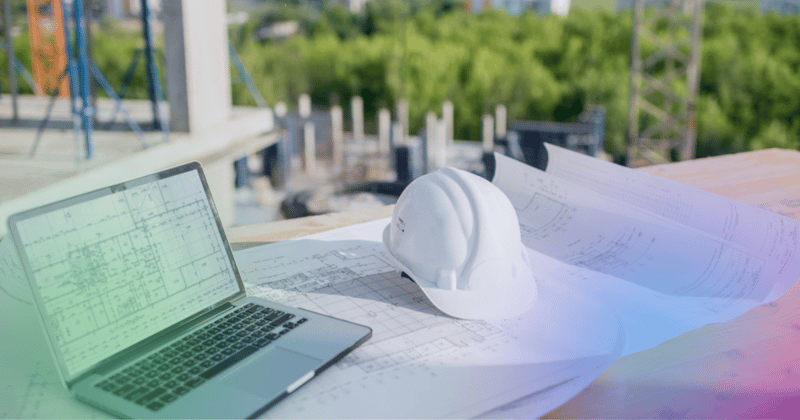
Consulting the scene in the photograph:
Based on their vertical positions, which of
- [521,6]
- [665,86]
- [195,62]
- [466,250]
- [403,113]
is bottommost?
[403,113]

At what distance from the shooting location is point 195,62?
251 inches

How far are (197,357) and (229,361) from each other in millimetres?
35

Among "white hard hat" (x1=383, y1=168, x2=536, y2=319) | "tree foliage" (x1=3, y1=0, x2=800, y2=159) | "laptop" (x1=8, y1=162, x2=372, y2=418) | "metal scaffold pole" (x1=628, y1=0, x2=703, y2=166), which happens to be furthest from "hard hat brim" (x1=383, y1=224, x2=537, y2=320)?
"tree foliage" (x1=3, y1=0, x2=800, y2=159)

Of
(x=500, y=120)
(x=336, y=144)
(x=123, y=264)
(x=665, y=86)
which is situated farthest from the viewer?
(x=500, y=120)

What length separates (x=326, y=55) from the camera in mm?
23141

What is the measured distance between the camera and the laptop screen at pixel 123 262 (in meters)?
0.61

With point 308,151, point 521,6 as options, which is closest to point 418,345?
point 308,151

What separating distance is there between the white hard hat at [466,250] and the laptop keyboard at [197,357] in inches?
7.2

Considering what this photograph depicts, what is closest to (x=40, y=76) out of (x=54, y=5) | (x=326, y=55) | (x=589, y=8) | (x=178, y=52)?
(x=54, y=5)

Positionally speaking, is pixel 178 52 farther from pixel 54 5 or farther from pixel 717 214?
pixel 717 214

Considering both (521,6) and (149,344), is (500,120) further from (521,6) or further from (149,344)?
(149,344)

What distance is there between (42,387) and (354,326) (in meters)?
0.33

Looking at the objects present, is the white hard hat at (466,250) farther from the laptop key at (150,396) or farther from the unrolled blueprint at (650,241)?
the laptop key at (150,396)

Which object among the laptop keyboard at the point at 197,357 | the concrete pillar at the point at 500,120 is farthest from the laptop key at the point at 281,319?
the concrete pillar at the point at 500,120
